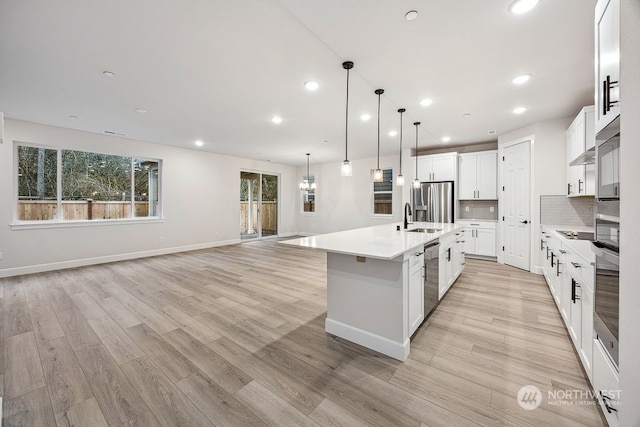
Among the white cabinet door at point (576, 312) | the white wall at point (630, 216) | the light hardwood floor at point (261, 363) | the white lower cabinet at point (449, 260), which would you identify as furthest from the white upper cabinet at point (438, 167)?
the white wall at point (630, 216)

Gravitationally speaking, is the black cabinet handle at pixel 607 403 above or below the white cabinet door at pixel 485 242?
below

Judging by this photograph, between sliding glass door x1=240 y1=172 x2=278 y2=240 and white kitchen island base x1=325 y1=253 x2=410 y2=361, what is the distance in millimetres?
6672

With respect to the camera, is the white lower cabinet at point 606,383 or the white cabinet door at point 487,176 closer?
the white lower cabinet at point 606,383

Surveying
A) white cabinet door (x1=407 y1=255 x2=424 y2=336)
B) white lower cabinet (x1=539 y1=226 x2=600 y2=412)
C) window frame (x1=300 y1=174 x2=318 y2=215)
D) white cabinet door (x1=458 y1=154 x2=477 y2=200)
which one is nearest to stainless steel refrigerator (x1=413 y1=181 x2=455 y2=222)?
white cabinet door (x1=458 y1=154 x2=477 y2=200)

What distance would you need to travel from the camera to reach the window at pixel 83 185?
4734mm

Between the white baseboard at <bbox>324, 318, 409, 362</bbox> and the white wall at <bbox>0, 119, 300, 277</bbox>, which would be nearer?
the white baseboard at <bbox>324, 318, 409, 362</bbox>

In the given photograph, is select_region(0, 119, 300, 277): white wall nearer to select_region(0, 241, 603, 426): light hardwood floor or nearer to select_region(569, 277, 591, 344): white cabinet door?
select_region(0, 241, 603, 426): light hardwood floor

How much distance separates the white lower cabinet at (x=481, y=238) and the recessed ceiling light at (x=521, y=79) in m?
3.40

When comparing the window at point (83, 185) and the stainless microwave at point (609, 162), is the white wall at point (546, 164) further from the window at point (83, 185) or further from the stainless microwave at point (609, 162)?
the window at point (83, 185)

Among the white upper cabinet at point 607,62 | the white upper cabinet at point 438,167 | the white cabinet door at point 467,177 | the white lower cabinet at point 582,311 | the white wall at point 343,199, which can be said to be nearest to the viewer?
the white upper cabinet at point 607,62

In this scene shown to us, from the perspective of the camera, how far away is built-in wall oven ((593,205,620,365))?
128 centimetres

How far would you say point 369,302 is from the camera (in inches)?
88.4

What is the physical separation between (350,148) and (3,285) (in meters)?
7.11

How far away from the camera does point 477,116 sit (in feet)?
14.2
